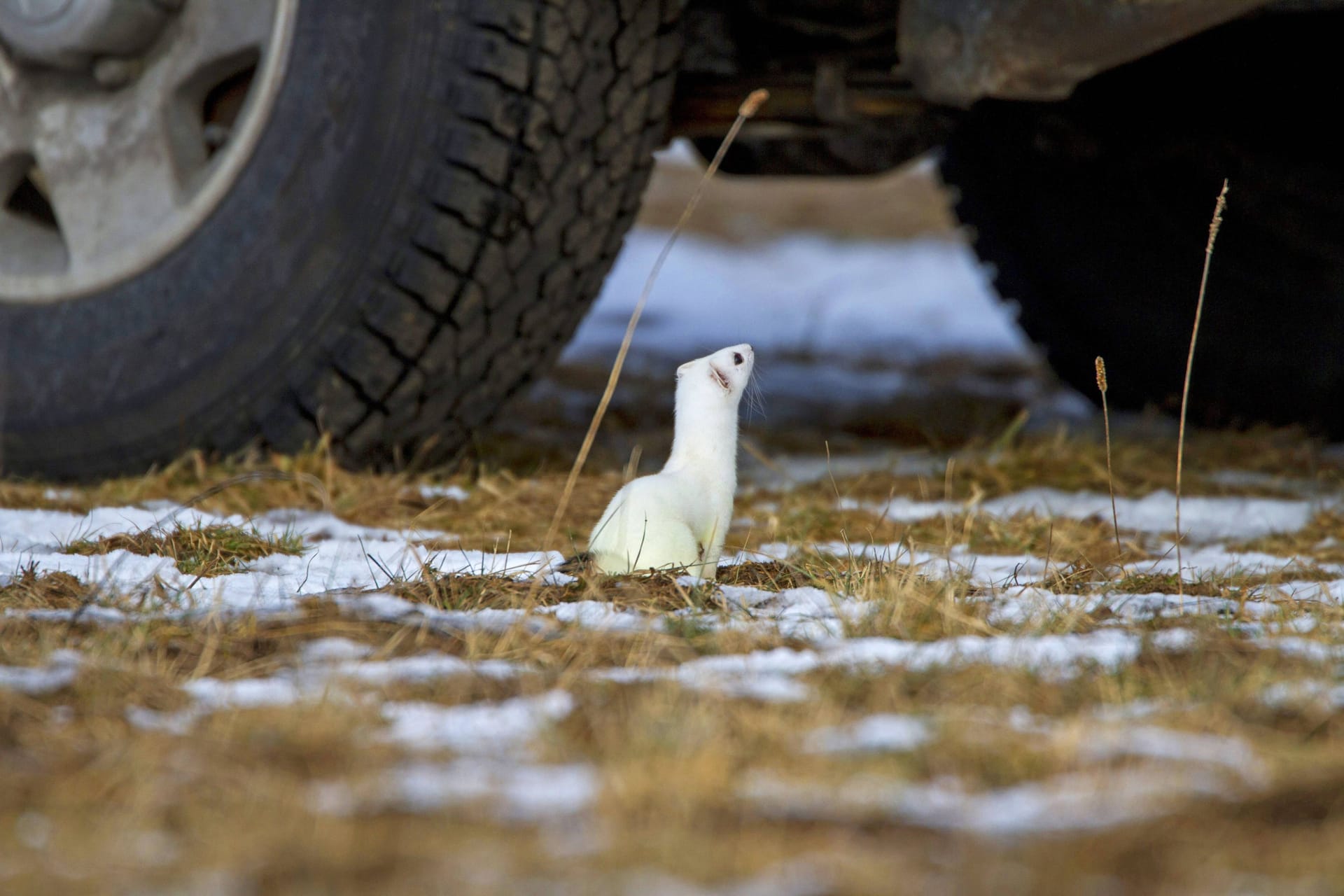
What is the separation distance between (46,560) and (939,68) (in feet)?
5.23

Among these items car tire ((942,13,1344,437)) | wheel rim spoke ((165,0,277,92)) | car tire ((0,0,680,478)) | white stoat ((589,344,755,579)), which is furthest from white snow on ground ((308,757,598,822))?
car tire ((942,13,1344,437))

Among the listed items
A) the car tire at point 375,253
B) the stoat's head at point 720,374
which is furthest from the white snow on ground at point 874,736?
the car tire at point 375,253

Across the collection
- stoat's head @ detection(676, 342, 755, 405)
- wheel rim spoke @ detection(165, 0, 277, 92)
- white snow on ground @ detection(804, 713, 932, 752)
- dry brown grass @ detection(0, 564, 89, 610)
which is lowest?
dry brown grass @ detection(0, 564, 89, 610)

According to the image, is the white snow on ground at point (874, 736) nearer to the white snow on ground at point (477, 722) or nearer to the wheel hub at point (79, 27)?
the white snow on ground at point (477, 722)

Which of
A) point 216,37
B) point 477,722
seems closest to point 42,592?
point 477,722

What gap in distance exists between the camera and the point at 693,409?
6.03ft

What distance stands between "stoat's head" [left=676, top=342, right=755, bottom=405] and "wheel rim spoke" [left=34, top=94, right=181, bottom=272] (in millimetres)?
985

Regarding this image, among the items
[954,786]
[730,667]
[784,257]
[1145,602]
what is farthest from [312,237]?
[784,257]

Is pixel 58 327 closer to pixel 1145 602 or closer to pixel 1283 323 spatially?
pixel 1145 602

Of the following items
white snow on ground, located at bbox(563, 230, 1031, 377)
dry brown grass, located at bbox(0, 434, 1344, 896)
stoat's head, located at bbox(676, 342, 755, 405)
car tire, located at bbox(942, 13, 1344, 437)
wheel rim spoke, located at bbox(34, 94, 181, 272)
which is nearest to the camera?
dry brown grass, located at bbox(0, 434, 1344, 896)

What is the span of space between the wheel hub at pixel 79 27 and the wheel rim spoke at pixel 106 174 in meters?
0.09

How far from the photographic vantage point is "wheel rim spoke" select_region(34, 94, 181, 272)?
2229 millimetres

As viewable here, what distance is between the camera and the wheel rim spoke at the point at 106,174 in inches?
87.7

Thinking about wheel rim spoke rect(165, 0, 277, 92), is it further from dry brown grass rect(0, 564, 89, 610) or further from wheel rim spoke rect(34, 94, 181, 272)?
dry brown grass rect(0, 564, 89, 610)
